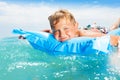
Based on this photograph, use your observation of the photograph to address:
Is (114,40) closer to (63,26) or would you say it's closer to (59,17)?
(63,26)

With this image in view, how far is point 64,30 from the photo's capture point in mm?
Answer: 5762

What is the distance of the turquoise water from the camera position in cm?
470

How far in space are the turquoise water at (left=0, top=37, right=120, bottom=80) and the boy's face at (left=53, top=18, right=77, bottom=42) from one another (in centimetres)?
38

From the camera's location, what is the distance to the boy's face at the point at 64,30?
227 inches

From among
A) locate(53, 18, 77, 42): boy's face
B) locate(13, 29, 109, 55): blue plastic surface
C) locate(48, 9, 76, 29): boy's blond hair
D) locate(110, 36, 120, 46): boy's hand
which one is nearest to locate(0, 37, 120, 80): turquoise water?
locate(13, 29, 109, 55): blue plastic surface

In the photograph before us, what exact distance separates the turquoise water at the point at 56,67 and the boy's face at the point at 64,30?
0.38 metres

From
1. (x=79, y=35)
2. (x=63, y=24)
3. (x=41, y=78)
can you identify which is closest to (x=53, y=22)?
(x=63, y=24)

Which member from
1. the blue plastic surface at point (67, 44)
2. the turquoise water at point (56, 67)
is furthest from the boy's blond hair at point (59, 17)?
the turquoise water at point (56, 67)

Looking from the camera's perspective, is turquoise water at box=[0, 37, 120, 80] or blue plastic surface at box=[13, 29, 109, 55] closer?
turquoise water at box=[0, 37, 120, 80]

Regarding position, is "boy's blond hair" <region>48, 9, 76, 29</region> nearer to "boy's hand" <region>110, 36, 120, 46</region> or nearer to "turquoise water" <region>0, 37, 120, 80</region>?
"turquoise water" <region>0, 37, 120, 80</region>

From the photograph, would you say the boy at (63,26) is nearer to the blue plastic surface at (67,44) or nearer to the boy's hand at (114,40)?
the boy's hand at (114,40)

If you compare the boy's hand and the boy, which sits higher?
the boy

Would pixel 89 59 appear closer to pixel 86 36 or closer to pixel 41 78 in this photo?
pixel 86 36

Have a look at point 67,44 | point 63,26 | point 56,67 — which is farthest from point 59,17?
point 56,67
